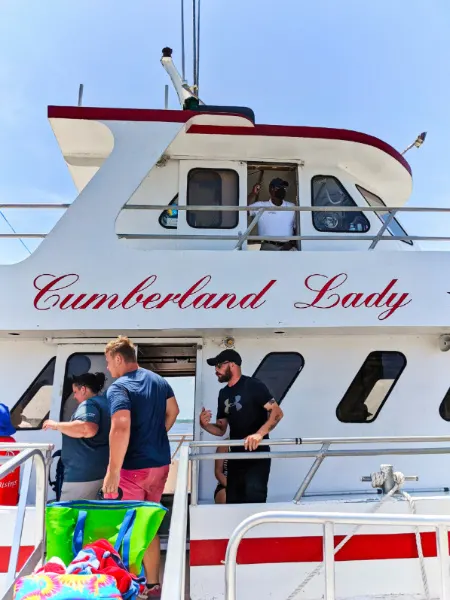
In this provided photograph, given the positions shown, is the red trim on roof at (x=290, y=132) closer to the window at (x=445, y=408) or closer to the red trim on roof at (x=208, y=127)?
the red trim on roof at (x=208, y=127)

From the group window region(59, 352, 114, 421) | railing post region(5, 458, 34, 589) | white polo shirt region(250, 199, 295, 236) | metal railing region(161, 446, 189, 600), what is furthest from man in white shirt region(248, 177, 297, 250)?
metal railing region(161, 446, 189, 600)

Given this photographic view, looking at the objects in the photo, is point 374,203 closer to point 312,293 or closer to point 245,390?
point 312,293

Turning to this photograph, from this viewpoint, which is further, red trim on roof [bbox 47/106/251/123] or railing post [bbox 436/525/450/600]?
red trim on roof [bbox 47/106/251/123]

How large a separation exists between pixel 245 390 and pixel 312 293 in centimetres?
127

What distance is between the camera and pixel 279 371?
4941 millimetres

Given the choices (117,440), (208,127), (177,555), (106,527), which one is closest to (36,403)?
(117,440)

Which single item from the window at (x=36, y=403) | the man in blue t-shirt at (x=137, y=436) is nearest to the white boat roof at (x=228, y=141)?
the window at (x=36, y=403)

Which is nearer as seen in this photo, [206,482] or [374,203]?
[206,482]

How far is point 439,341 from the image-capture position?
5.02m

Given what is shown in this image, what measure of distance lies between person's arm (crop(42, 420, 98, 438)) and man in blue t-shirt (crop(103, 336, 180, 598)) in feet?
0.89

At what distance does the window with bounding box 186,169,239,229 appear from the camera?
18.3ft

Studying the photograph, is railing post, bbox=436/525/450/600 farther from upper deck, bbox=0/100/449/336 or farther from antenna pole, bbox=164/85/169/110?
antenna pole, bbox=164/85/169/110

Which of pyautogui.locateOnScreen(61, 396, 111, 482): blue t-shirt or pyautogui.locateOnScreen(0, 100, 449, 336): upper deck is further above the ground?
pyautogui.locateOnScreen(0, 100, 449, 336): upper deck

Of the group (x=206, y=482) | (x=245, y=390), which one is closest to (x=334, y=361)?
(x=245, y=390)
